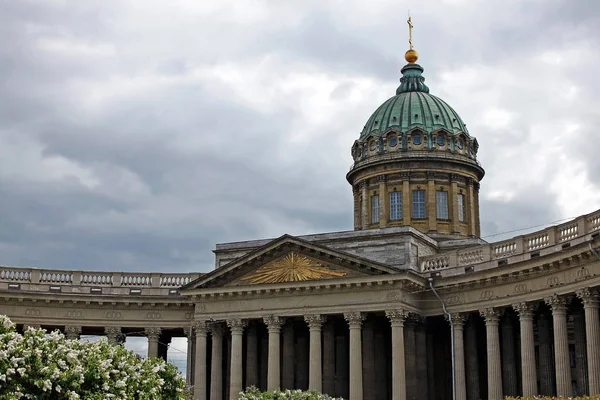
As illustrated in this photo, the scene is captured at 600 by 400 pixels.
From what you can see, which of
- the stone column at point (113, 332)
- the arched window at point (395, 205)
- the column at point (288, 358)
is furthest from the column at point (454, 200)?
the stone column at point (113, 332)

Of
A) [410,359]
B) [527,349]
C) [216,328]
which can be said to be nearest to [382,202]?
[216,328]

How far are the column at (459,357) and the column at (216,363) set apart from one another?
1505 cm

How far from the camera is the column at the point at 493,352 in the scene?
5116cm

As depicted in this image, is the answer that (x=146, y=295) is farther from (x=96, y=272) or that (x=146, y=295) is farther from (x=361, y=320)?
(x=361, y=320)

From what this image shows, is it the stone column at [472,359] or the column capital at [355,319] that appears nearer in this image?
→ the column capital at [355,319]

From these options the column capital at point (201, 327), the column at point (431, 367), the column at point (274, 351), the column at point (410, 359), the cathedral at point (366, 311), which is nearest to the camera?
the cathedral at point (366, 311)

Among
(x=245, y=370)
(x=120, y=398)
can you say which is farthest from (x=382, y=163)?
(x=120, y=398)

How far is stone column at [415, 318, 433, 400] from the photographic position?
182ft

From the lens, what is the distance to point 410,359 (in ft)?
180

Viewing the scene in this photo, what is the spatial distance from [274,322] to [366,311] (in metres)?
5.91

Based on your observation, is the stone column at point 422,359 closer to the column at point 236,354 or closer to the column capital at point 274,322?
the column capital at point 274,322

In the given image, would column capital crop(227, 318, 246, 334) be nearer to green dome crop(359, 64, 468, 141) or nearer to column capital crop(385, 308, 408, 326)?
column capital crop(385, 308, 408, 326)

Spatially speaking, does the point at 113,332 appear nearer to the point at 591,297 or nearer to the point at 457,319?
the point at 457,319

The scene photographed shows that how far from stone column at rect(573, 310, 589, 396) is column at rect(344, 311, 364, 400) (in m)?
12.2
